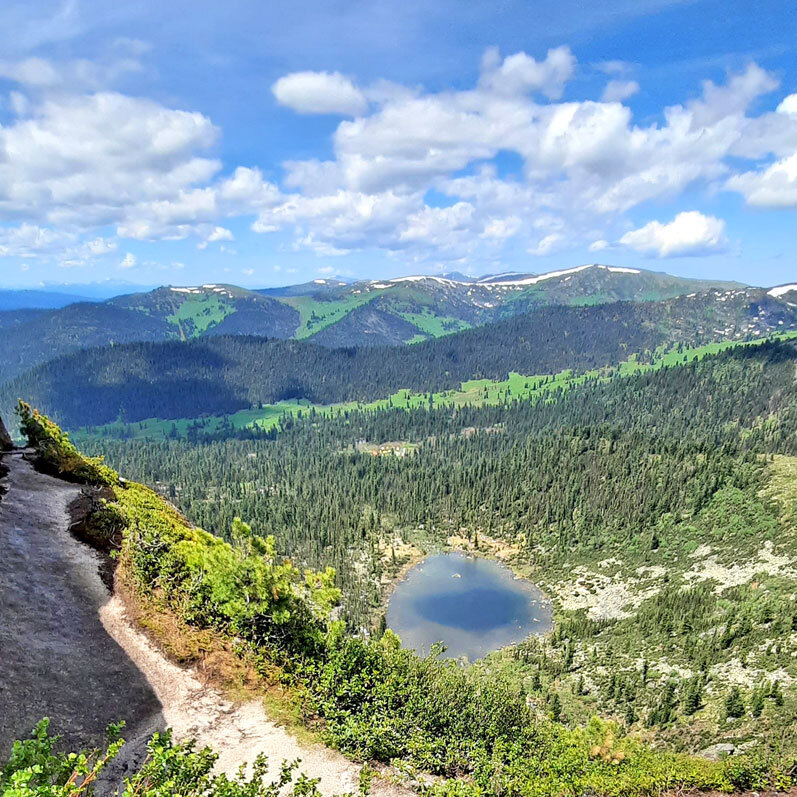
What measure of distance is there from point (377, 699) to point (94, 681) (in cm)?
1832

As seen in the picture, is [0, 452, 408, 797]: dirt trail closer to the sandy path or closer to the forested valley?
the sandy path

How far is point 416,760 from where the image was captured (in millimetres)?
30562

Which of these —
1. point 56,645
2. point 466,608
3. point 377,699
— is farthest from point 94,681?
point 466,608

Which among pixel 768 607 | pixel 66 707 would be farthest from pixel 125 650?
pixel 768 607

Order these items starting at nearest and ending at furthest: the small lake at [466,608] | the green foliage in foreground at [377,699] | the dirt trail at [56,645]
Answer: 1. the dirt trail at [56,645]
2. the green foliage in foreground at [377,699]
3. the small lake at [466,608]

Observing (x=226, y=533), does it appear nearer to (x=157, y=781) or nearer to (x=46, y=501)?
(x=46, y=501)

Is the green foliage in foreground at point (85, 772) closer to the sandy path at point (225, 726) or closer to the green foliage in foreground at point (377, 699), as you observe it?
the sandy path at point (225, 726)

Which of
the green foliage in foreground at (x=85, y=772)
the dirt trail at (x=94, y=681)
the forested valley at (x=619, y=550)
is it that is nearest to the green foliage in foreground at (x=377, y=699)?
the dirt trail at (x=94, y=681)

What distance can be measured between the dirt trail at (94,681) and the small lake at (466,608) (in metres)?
68.4

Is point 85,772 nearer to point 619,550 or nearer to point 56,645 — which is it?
point 56,645

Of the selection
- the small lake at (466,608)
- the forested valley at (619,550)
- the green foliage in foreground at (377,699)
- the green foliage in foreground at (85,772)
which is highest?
the green foliage in foreground at (85,772)

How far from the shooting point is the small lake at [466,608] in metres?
104

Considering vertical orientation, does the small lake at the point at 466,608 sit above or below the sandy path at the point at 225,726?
below

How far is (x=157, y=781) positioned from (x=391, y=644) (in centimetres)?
2771
